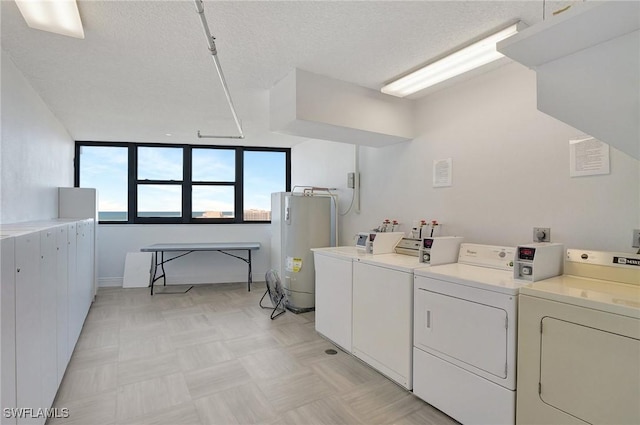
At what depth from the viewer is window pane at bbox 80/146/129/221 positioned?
5613 millimetres

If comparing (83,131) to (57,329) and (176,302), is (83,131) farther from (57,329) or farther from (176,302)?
(57,329)

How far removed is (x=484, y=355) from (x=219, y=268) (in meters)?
4.93

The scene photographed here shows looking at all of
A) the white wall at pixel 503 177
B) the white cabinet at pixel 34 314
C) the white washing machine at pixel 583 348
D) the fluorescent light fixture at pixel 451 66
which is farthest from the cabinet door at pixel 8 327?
the white wall at pixel 503 177

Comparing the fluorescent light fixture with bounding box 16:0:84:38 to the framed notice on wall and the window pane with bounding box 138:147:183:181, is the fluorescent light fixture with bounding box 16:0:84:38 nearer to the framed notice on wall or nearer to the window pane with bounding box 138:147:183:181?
the framed notice on wall

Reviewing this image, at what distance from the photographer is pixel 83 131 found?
486 centimetres

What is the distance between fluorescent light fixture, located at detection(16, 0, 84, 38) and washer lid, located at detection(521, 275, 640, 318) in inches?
119

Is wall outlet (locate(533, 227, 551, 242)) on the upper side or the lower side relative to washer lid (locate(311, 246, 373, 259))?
upper

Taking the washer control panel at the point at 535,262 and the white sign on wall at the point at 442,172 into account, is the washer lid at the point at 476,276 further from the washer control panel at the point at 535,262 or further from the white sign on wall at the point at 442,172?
Answer: the white sign on wall at the point at 442,172

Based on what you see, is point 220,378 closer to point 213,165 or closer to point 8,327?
point 8,327

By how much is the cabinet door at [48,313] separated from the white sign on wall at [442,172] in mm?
3047

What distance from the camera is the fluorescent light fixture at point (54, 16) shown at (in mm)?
1786

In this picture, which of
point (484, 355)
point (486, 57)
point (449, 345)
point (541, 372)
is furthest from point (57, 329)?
point (486, 57)

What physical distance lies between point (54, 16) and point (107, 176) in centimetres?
438

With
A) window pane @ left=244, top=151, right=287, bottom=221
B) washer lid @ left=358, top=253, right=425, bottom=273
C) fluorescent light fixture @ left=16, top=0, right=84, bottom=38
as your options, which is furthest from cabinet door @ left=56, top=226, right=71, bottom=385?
window pane @ left=244, top=151, right=287, bottom=221
